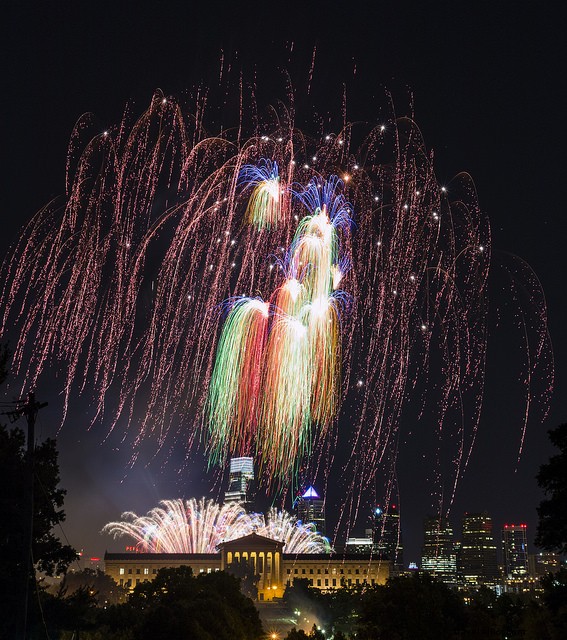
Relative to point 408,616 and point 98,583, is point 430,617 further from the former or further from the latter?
point 98,583

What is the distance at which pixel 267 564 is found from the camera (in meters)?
151

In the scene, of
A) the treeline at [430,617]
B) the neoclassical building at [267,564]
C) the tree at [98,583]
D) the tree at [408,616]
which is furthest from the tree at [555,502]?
the neoclassical building at [267,564]

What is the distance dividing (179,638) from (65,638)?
6.36 meters

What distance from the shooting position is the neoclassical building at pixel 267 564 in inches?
5925

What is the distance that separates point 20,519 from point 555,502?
759 inches

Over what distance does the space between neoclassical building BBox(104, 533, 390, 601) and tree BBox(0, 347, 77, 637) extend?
114m

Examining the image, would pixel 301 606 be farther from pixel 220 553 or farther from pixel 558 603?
pixel 558 603

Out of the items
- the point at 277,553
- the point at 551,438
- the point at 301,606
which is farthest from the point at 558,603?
the point at 277,553

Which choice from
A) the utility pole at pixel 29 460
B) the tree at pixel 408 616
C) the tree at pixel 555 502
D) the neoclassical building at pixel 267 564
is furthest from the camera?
the neoclassical building at pixel 267 564

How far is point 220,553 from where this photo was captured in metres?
156

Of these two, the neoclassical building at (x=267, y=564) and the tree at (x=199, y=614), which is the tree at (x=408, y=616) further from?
the neoclassical building at (x=267, y=564)

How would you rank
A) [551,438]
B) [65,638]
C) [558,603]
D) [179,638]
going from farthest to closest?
[65,638] → [179,638] → [551,438] → [558,603]

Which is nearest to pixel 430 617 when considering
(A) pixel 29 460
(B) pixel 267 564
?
(A) pixel 29 460

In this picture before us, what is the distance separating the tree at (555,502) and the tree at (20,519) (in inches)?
693
